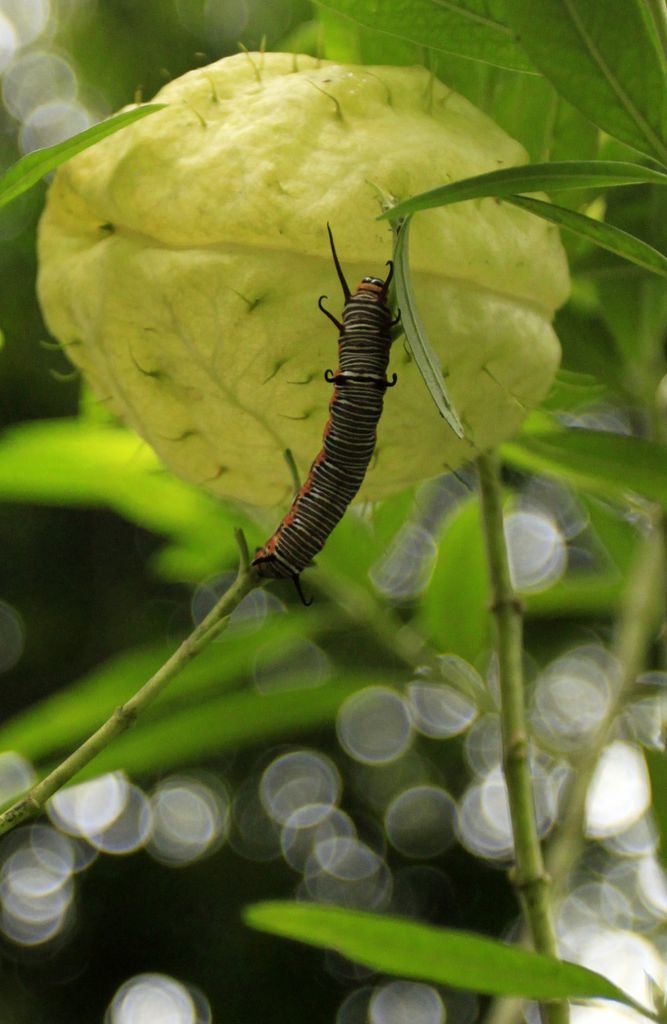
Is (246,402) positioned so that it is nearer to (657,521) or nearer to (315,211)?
(315,211)

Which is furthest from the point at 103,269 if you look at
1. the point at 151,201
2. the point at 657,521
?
the point at 657,521

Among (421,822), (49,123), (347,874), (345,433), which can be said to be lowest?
(345,433)

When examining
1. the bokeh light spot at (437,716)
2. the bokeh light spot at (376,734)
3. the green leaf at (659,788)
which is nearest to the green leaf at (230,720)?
the green leaf at (659,788)

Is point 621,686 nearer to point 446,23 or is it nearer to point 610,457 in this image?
point 610,457

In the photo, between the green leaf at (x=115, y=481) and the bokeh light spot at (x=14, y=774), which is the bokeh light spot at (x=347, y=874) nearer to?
the bokeh light spot at (x=14, y=774)

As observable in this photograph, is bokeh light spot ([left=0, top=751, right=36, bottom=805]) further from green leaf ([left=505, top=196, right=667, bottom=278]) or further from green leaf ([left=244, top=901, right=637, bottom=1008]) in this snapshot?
green leaf ([left=505, top=196, right=667, bottom=278])

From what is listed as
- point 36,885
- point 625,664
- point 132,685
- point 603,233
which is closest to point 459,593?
Result: point 625,664
